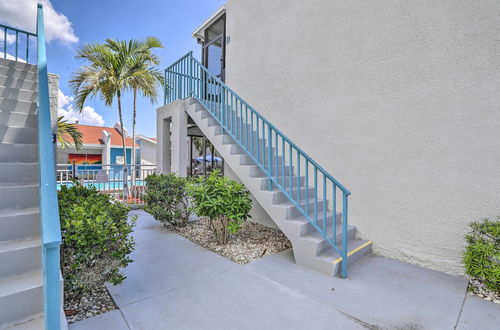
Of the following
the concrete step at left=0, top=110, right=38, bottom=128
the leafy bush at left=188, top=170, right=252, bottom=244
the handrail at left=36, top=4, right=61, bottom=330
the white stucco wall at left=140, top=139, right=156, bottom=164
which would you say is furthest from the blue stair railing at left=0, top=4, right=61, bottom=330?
the white stucco wall at left=140, top=139, right=156, bottom=164

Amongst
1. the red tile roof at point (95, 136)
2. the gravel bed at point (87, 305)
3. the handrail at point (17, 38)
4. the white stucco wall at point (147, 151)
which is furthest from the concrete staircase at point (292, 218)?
the white stucco wall at point (147, 151)

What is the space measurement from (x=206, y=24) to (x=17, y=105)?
6.43 meters

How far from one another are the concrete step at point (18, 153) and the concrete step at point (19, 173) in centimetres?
26

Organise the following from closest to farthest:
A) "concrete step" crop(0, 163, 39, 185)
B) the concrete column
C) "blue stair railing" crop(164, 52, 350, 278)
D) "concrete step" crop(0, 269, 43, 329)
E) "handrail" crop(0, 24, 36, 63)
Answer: "concrete step" crop(0, 269, 43, 329)
"concrete step" crop(0, 163, 39, 185)
"blue stair railing" crop(164, 52, 350, 278)
"handrail" crop(0, 24, 36, 63)
the concrete column

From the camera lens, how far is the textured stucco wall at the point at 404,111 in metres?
3.10

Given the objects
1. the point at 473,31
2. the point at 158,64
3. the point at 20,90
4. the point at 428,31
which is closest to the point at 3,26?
the point at 20,90

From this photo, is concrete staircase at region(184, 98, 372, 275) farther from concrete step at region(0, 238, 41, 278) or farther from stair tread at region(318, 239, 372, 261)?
concrete step at region(0, 238, 41, 278)

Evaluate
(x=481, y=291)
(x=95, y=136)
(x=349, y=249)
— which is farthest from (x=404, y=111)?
(x=95, y=136)

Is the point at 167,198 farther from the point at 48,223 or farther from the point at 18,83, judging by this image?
the point at 48,223

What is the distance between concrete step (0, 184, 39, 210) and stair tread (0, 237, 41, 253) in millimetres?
391

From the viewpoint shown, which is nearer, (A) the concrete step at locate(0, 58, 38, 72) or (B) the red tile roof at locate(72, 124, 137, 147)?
(A) the concrete step at locate(0, 58, 38, 72)

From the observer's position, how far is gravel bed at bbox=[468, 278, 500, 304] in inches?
109

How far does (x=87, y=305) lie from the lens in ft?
7.93

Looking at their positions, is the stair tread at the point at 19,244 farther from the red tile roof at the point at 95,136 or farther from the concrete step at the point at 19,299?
the red tile roof at the point at 95,136
